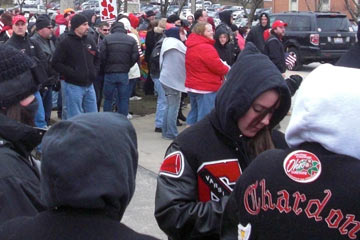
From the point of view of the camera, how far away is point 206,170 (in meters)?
2.51

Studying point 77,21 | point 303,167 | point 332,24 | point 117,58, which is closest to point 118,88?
point 117,58

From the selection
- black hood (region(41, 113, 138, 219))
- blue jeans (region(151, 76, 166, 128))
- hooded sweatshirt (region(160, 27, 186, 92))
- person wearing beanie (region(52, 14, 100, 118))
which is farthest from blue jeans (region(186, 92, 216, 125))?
black hood (region(41, 113, 138, 219))

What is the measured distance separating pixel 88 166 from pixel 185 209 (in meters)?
0.93

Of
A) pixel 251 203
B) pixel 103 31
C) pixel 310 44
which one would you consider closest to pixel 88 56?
pixel 103 31

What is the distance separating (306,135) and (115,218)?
622 millimetres

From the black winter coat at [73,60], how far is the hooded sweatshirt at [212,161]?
515 centimetres

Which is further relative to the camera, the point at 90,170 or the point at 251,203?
the point at 251,203

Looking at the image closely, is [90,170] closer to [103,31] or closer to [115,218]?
[115,218]

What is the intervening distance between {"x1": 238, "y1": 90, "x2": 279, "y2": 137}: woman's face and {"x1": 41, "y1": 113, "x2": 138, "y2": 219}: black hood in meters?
0.90

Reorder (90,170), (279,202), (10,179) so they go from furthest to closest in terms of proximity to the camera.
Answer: (10,179), (279,202), (90,170)

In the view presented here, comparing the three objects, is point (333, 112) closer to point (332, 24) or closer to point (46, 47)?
point (46, 47)

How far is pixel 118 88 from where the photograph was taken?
8828mm

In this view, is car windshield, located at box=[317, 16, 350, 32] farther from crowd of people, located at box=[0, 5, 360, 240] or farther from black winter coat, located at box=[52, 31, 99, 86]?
crowd of people, located at box=[0, 5, 360, 240]

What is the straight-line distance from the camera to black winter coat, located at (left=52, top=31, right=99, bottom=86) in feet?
24.6
